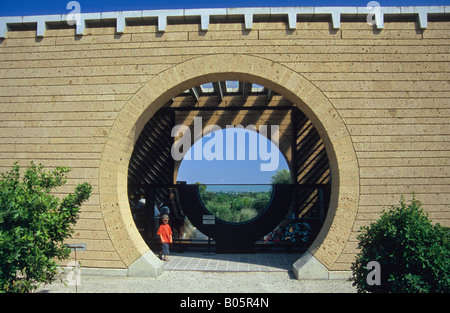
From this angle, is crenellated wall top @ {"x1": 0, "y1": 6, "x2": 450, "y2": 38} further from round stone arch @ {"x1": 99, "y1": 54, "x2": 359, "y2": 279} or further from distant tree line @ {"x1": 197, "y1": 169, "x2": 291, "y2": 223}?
distant tree line @ {"x1": 197, "y1": 169, "x2": 291, "y2": 223}

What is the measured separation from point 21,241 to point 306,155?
35.8 ft

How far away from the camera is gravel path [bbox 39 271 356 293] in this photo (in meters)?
5.99

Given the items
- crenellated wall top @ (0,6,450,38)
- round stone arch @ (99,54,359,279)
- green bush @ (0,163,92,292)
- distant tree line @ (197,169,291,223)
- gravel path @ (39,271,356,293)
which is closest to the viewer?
green bush @ (0,163,92,292)

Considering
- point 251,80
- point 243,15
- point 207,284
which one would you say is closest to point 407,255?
point 207,284

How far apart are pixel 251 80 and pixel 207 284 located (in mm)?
4504

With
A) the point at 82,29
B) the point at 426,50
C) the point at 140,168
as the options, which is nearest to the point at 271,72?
the point at 426,50

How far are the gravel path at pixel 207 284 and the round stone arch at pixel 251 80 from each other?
28 centimetres

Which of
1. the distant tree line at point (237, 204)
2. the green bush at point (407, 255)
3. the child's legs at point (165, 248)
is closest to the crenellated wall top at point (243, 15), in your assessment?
the green bush at point (407, 255)

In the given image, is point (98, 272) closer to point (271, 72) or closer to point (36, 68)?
point (36, 68)

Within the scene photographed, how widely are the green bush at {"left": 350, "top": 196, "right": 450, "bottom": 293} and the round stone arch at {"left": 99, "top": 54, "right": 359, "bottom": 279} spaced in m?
2.01

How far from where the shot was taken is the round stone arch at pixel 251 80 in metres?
6.57

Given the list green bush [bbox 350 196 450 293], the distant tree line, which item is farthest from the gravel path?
the distant tree line

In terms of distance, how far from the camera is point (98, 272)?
22.1ft

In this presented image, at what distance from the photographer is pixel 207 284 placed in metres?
6.39
